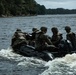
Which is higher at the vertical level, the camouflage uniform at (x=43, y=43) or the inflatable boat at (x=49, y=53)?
the camouflage uniform at (x=43, y=43)

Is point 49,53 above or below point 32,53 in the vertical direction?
above

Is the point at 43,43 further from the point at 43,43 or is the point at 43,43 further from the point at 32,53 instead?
the point at 32,53

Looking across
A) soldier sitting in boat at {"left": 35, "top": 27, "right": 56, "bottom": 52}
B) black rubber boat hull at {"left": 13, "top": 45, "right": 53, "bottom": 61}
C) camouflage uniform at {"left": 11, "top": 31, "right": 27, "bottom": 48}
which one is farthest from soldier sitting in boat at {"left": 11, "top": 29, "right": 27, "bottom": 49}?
soldier sitting in boat at {"left": 35, "top": 27, "right": 56, "bottom": 52}

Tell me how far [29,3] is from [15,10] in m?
17.0

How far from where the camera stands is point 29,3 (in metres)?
158

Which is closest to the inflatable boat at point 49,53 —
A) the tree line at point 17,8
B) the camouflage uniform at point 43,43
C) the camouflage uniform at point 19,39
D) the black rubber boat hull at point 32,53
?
the black rubber boat hull at point 32,53

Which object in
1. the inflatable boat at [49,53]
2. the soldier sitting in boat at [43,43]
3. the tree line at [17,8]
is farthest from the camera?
the tree line at [17,8]

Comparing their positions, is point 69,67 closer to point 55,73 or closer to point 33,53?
point 55,73

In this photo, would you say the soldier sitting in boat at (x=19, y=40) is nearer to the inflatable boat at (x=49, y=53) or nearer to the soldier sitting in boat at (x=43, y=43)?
the inflatable boat at (x=49, y=53)

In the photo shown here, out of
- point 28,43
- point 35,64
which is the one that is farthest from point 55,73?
point 28,43

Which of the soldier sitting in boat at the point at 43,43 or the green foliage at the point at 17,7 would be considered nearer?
the soldier sitting in boat at the point at 43,43

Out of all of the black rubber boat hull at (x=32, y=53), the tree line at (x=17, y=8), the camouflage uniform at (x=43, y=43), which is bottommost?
the tree line at (x=17, y=8)

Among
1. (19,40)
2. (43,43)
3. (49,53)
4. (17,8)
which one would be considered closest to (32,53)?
(43,43)

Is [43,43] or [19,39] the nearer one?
[43,43]
